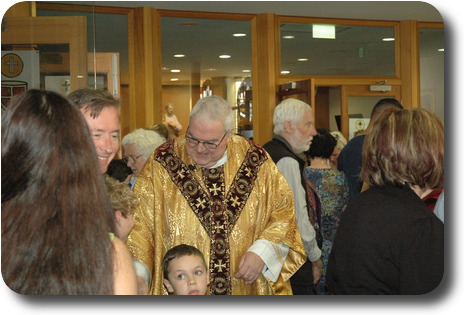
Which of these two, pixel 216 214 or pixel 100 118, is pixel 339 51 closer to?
pixel 216 214

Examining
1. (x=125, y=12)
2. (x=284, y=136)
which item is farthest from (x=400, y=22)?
(x=284, y=136)

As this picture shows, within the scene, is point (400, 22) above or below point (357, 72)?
above

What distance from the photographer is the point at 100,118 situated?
1.28 m

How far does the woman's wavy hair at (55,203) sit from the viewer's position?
3.07ft

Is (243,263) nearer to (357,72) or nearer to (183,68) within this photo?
(183,68)

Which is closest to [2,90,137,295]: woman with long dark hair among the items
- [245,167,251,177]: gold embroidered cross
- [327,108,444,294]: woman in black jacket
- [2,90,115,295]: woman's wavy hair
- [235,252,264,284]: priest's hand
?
[2,90,115,295]: woman's wavy hair

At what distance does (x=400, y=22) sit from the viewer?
4.21 m

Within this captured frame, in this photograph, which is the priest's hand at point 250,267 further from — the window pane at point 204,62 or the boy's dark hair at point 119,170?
the window pane at point 204,62

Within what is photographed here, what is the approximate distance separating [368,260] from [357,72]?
3.20 metres

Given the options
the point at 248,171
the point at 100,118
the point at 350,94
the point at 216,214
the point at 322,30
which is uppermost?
the point at 322,30

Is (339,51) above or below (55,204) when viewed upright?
above

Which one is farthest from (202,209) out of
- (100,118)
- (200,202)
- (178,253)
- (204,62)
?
(204,62)

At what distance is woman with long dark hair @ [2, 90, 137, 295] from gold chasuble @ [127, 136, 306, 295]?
794mm

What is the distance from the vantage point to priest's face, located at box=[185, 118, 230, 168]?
1.80m
